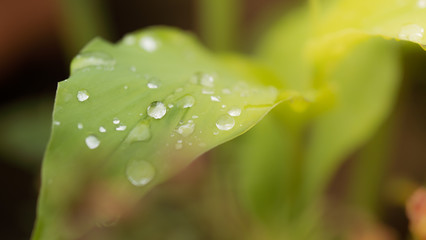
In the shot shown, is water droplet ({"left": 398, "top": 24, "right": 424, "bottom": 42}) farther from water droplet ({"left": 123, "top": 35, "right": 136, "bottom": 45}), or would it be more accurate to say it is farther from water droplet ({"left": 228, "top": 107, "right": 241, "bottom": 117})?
water droplet ({"left": 123, "top": 35, "right": 136, "bottom": 45})

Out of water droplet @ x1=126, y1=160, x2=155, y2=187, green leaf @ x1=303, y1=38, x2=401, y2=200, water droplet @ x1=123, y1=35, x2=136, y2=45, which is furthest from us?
green leaf @ x1=303, y1=38, x2=401, y2=200

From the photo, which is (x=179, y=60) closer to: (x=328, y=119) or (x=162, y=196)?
(x=328, y=119)

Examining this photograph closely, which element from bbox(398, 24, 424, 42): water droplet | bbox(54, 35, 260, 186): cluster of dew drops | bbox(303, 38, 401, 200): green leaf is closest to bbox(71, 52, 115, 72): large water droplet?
bbox(54, 35, 260, 186): cluster of dew drops

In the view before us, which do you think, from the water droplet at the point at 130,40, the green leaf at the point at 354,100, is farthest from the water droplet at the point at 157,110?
the green leaf at the point at 354,100

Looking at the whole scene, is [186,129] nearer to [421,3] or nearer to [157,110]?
[157,110]

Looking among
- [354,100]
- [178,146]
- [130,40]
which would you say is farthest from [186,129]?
[354,100]

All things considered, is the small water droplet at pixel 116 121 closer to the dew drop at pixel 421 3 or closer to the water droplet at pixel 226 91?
the water droplet at pixel 226 91
